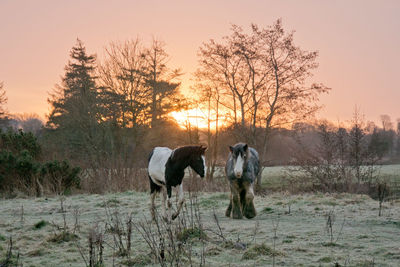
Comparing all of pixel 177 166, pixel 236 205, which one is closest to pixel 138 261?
pixel 177 166

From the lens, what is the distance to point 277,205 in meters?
12.1

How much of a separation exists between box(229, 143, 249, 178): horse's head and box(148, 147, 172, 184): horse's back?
5.13 ft

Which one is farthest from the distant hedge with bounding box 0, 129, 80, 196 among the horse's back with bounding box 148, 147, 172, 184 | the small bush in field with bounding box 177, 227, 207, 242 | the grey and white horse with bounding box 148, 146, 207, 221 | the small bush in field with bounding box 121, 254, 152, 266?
the small bush in field with bounding box 121, 254, 152, 266

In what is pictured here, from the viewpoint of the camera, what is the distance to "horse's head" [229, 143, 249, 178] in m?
9.35

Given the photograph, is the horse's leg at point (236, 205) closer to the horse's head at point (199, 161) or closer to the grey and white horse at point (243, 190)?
the grey and white horse at point (243, 190)

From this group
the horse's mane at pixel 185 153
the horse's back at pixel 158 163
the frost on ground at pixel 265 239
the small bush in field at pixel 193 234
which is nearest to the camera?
the frost on ground at pixel 265 239

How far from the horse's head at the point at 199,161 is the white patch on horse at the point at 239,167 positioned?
33.5 inches

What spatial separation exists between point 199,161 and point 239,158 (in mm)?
1027

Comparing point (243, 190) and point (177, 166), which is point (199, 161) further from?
point (243, 190)

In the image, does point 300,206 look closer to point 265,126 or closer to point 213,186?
point 213,186

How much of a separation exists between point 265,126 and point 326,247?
20748 millimetres

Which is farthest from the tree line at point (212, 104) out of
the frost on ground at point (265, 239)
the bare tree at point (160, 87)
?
the frost on ground at point (265, 239)

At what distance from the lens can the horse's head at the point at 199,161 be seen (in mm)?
8906

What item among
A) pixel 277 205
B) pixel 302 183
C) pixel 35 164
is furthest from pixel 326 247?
pixel 35 164
